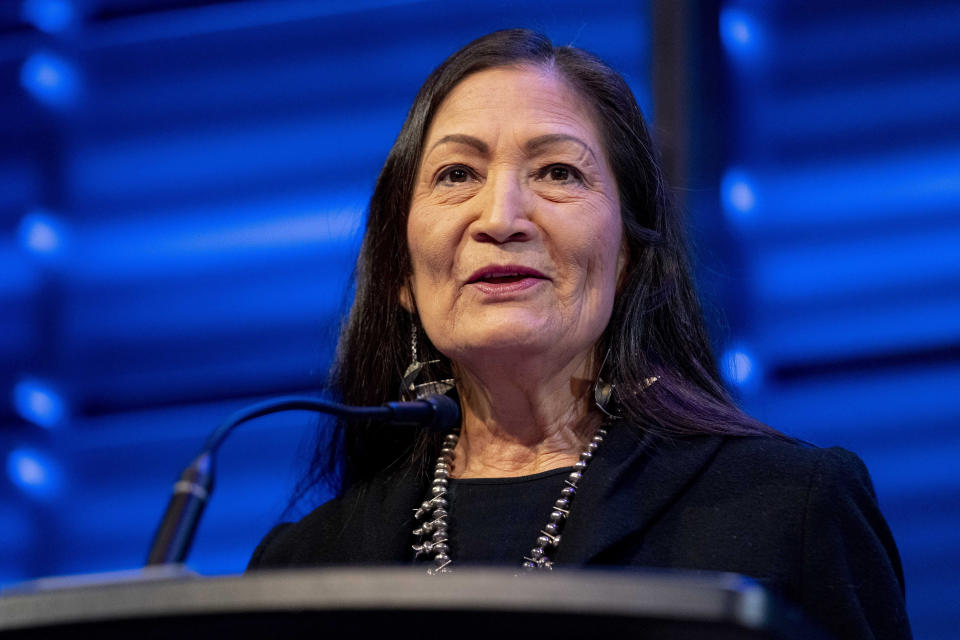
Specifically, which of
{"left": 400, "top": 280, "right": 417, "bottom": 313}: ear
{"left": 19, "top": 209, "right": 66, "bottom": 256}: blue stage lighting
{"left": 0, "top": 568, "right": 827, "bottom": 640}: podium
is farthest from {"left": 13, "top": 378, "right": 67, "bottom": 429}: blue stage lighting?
{"left": 0, "top": 568, "right": 827, "bottom": 640}: podium

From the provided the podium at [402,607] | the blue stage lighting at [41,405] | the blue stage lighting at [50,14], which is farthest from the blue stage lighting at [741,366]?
the blue stage lighting at [50,14]

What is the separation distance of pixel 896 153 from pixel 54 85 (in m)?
2.30

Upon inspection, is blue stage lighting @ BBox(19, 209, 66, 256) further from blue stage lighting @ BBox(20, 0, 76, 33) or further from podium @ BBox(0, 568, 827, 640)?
podium @ BBox(0, 568, 827, 640)

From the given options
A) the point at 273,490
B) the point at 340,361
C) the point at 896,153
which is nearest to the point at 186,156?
the point at 273,490

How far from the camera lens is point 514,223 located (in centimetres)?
184

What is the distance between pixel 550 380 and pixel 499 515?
24 centimetres

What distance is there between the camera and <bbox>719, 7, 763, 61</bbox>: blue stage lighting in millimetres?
2719

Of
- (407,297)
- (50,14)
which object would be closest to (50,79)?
(50,14)

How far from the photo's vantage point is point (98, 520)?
10.6 feet

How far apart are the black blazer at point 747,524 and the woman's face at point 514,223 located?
0.73 feet

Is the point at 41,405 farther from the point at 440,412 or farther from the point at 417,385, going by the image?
the point at 440,412

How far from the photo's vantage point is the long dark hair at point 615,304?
1978 millimetres

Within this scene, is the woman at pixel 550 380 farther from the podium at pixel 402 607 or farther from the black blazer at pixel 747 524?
the podium at pixel 402 607

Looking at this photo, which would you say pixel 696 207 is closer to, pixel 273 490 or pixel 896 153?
pixel 896 153
